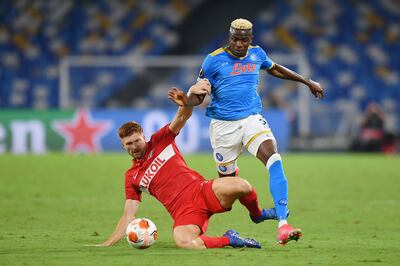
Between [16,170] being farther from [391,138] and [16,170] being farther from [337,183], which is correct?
[391,138]

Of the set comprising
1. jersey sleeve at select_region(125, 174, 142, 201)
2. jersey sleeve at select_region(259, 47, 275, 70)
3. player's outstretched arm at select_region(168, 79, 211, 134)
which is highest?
jersey sleeve at select_region(259, 47, 275, 70)

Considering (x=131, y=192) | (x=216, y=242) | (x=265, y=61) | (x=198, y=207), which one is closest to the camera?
(x=216, y=242)

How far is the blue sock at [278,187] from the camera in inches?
322

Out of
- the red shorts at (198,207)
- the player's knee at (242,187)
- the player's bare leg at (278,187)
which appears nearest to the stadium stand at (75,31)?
the player's bare leg at (278,187)

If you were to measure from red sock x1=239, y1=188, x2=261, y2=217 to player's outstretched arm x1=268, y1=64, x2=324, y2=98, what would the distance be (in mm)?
A: 1509

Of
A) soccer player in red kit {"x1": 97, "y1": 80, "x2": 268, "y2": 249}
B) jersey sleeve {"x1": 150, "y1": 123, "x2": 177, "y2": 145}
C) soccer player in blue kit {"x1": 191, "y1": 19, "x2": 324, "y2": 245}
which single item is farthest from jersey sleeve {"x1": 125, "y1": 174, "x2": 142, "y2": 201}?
soccer player in blue kit {"x1": 191, "y1": 19, "x2": 324, "y2": 245}

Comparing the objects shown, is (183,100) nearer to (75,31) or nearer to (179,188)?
(179,188)

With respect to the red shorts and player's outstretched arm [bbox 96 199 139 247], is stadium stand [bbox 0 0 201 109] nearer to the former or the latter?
player's outstretched arm [bbox 96 199 139 247]

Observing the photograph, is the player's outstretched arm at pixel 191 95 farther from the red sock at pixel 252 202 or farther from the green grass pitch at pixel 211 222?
the green grass pitch at pixel 211 222

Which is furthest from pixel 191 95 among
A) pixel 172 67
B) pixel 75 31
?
pixel 75 31

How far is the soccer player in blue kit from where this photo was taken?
8.95 meters

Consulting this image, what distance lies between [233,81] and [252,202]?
4.59 feet

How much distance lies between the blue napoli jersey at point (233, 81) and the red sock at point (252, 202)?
1055 mm

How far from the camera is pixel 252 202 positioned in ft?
28.1
